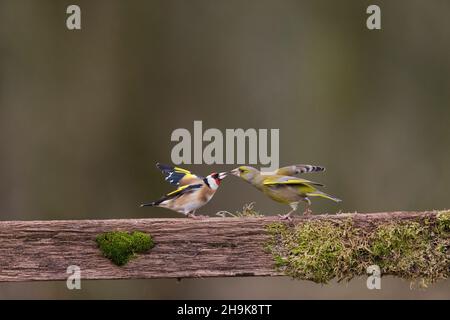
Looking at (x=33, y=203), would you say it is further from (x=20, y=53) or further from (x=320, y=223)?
(x=320, y=223)

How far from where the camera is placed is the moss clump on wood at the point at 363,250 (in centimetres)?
327

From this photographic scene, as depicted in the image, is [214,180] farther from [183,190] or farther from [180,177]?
[180,177]

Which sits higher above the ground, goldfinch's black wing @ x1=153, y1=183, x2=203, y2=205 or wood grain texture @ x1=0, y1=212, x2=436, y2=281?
goldfinch's black wing @ x1=153, y1=183, x2=203, y2=205

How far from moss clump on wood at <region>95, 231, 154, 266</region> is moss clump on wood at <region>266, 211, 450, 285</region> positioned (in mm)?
534

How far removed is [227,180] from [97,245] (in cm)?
272

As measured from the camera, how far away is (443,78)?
669 centimetres

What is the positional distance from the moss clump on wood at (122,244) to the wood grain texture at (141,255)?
0.02m

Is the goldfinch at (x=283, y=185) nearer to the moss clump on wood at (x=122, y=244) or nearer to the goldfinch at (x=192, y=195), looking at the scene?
the goldfinch at (x=192, y=195)

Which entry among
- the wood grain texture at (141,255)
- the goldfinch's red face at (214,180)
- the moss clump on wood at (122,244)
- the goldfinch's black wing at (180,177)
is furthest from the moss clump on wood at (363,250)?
the moss clump on wood at (122,244)

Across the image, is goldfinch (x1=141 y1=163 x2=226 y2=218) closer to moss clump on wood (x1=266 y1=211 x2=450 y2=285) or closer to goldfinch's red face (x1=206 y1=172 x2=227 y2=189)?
goldfinch's red face (x1=206 y1=172 x2=227 y2=189)

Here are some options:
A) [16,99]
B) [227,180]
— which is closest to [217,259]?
[227,180]

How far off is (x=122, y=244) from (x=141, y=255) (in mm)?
98

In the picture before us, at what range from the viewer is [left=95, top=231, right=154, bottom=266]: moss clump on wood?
322cm

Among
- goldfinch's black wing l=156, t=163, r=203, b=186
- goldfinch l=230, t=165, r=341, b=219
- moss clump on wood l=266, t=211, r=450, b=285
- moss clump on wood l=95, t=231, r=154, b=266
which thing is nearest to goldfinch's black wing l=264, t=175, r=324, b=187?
goldfinch l=230, t=165, r=341, b=219
